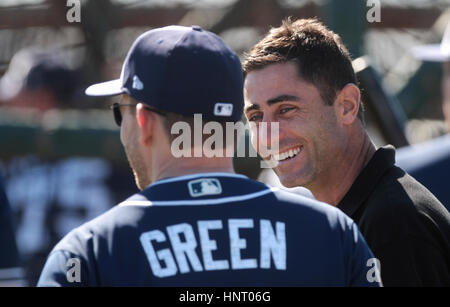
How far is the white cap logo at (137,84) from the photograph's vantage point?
238 centimetres

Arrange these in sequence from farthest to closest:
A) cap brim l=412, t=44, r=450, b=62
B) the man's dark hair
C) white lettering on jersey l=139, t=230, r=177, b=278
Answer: cap brim l=412, t=44, r=450, b=62 < the man's dark hair < white lettering on jersey l=139, t=230, r=177, b=278

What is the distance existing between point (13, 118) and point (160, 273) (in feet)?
13.3

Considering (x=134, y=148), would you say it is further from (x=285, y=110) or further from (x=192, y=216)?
(x=285, y=110)

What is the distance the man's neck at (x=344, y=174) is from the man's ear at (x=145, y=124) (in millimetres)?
1117

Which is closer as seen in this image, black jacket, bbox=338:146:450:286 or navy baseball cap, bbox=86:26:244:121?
navy baseball cap, bbox=86:26:244:121

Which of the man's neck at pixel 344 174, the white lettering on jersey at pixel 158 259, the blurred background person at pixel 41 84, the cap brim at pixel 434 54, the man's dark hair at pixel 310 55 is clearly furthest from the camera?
the blurred background person at pixel 41 84

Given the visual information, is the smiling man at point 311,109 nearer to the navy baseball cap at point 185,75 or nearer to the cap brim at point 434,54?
the navy baseball cap at point 185,75

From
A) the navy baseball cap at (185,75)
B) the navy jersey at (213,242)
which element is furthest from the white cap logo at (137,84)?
the navy jersey at (213,242)

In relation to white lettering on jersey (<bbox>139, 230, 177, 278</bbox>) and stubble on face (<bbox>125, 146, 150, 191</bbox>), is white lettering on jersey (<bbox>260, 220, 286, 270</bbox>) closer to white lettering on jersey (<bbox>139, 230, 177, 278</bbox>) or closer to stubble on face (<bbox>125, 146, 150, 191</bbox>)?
white lettering on jersey (<bbox>139, 230, 177, 278</bbox>)

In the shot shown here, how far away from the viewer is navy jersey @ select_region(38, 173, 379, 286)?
2.14m

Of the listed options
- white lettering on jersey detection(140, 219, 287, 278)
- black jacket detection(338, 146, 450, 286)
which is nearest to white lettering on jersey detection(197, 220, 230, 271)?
white lettering on jersey detection(140, 219, 287, 278)

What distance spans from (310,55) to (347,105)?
0.26m

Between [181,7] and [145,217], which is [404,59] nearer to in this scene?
[181,7]
